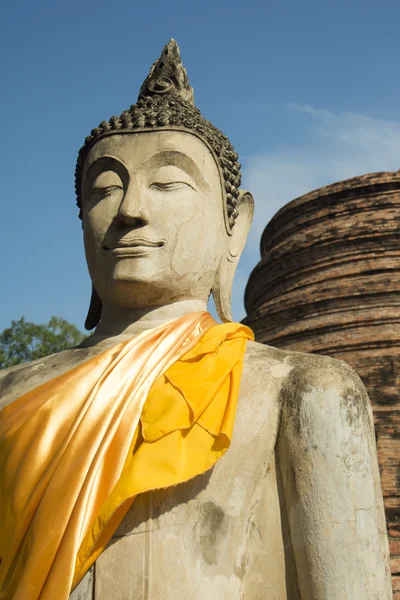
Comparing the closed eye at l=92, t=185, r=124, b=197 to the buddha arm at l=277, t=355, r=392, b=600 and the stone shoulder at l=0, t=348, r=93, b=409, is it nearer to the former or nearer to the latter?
the stone shoulder at l=0, t=348, r=93, b=409

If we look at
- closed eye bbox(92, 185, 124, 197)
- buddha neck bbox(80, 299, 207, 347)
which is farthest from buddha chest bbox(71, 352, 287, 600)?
closed eye bbox(92, 185, 124, 197)

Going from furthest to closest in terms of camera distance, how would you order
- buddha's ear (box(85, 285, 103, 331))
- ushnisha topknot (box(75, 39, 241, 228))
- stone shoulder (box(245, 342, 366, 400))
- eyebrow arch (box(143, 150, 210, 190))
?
1. buddha's ear (box(85, 285, 103, 331))
2. ushnisha topknot (box(75, 39, 241, 228))
3. eyebrow arch (box(143, 150, 210, 190))
4. stone shoulder (box(245, 342, 366, 400))

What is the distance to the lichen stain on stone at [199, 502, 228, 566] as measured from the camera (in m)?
2.36

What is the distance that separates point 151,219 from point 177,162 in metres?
0.28

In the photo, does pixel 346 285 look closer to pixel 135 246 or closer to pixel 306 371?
pixel 135 246

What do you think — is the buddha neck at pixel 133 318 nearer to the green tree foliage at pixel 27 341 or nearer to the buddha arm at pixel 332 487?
the buddha arm at pixel 332 487

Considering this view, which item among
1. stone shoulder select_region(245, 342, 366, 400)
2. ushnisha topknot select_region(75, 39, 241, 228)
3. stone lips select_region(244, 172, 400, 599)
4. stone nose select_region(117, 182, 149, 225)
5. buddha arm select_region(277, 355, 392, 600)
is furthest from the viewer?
stone lips select_region(244, 172, 400, 599)

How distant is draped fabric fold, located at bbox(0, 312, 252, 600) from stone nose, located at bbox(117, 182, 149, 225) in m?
0.48

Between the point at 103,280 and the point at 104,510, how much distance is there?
3.31ft

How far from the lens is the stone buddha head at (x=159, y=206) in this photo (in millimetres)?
2863

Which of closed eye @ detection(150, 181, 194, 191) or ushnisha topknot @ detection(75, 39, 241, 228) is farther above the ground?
ushnisha topknot @ detection(75, 39, 241, 228)

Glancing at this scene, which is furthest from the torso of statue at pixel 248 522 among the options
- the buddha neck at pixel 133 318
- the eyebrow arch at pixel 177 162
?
the eyebrow arch at pixel 177 162

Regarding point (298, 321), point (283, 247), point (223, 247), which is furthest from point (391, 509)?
point (223, 247)

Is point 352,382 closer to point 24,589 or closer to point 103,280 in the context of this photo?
point 103,280
